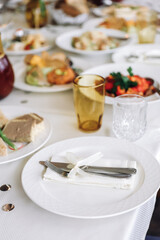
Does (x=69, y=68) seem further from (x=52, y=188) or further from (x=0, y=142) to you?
(x=52, y=188)

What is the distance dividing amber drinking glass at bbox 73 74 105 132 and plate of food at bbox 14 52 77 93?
0.80 ft

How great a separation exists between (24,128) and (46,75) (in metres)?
0.46

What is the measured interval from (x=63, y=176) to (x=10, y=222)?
16 centimetres

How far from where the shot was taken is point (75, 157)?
820 millimetres

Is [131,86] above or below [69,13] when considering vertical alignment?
above

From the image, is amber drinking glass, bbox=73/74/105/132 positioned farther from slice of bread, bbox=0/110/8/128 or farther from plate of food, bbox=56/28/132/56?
plate of food, bbox=56/28/132/56

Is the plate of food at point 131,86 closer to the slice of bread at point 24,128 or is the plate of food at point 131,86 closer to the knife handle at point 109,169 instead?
the slice of bread at point 24,128

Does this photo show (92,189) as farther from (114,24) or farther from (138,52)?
(114,24)

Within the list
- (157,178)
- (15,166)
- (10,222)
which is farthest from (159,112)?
(10,222)

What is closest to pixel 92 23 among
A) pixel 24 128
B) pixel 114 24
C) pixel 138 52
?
pixel 114 24

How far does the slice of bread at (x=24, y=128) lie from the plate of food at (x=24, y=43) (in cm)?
81

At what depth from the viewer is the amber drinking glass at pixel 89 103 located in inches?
39.6

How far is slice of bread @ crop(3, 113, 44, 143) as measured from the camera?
94cm

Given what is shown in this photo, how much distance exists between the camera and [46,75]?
1.37 meters
